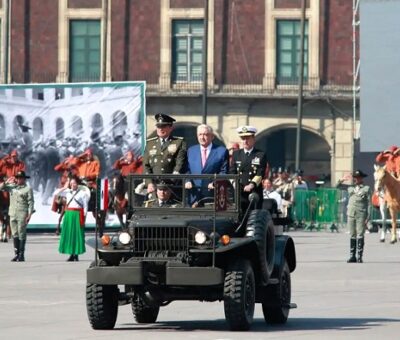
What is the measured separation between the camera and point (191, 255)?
17.6 m

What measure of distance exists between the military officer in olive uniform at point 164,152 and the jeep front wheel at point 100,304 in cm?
177

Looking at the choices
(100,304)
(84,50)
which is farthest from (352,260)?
(84,50)

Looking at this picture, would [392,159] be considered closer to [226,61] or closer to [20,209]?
[20,209]

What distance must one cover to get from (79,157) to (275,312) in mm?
26233

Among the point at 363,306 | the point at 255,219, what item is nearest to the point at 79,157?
the point at 363,306

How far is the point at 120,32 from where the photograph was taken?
232 feet

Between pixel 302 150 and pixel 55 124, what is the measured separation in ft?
83.0

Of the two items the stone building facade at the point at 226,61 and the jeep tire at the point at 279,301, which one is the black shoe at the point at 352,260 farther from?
the stone building facade at the point at 226,61

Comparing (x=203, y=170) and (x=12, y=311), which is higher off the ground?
(x=203, y=170)

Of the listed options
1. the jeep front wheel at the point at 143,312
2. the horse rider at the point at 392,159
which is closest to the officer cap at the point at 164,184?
the jeep front wheel at the point at 143,312

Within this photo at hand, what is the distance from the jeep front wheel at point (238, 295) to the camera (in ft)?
56.6

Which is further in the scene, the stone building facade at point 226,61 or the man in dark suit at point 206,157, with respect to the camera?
the stone building facade at point 226,61

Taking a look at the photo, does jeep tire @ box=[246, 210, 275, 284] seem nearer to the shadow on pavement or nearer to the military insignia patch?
the shadow on pavement

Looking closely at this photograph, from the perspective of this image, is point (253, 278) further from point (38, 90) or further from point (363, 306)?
point (38, 90)
